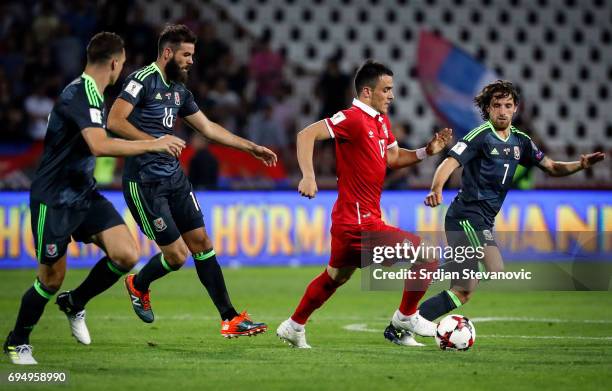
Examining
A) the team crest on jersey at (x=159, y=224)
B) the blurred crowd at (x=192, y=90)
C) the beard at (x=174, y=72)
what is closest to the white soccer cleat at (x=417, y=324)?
the team crest on jersey at (x=159, y=224)

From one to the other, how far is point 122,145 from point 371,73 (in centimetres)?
204

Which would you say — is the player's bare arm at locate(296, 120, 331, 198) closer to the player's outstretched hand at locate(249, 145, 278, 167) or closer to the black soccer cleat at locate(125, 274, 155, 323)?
the player's outstretched hand at locate(249, 145, 278, 167)

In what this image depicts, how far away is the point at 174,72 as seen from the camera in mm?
8375

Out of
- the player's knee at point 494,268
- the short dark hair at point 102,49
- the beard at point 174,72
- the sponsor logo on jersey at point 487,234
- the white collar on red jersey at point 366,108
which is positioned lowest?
the player's knee at point 494,268

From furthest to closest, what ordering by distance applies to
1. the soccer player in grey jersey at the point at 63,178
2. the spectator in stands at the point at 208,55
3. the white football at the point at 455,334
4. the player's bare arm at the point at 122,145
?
Answer: the spectator in stands at the point at 208,55, the white football at the point at 455,334, the soccer player in grey jersey at the point at 63,178, the player's bare arm at the point at 122,145

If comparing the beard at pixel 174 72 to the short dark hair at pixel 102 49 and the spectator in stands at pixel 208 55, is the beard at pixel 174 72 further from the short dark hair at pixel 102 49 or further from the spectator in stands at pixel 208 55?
the spectator in stands at pixel 208 55

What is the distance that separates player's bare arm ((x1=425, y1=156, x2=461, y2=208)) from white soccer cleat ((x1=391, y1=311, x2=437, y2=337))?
0.88m

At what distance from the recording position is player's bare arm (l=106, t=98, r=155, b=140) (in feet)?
26.2

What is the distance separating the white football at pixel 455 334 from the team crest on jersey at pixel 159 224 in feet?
7.23

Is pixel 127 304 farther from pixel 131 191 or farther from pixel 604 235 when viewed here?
pixel 604 235

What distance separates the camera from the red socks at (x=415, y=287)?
796 centimetres

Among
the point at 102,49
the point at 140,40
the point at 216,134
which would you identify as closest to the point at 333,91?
the point at 140,40

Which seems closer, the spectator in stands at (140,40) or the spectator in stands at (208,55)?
the spectator in stands at (140,40)

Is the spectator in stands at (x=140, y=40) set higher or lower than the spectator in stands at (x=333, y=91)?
higher
